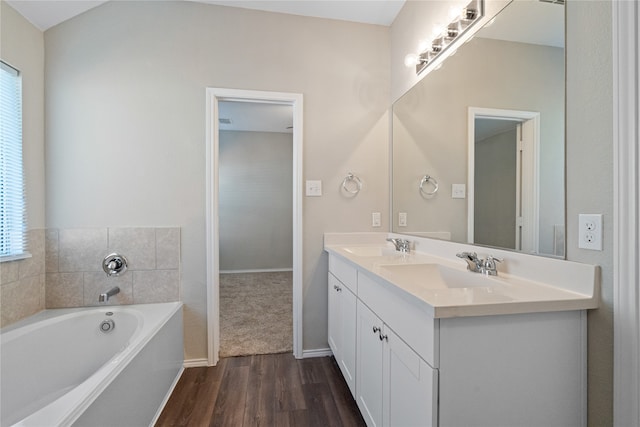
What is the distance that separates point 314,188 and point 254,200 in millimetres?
2921

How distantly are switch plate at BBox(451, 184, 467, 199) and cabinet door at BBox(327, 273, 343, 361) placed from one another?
2.94ft

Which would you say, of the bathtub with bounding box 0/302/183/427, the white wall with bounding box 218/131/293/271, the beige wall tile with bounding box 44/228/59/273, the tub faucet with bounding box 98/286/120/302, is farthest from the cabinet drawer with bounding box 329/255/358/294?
the white wall with bounding box 218/131/293/271

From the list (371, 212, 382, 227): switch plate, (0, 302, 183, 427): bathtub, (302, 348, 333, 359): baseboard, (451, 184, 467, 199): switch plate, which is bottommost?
(302, 348, 333, 359): baseboard

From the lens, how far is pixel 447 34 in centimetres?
151

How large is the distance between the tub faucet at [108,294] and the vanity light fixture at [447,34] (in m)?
2.50

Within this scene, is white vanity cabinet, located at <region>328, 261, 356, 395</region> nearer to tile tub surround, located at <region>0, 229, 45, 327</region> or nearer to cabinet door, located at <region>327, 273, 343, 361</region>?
cabinet door, located at <region>327, 273, 343, 361</region>

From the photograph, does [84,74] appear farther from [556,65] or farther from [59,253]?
[556,65]

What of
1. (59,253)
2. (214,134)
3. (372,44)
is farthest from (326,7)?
(59,253)

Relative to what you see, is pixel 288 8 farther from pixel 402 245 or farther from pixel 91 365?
pixel 91 365

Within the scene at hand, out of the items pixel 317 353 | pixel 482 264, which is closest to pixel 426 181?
pixel 482 264

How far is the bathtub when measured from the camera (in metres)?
A: 1.00

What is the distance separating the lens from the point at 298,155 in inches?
81.4

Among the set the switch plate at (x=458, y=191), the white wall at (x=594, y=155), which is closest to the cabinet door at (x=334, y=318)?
the switch plate at (x=458, y=191)

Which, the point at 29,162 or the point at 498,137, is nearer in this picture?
the point at 498,137
